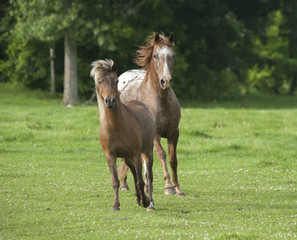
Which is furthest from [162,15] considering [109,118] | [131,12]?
[109,118]

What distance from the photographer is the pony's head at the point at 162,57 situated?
11.0 meters

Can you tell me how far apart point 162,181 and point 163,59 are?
3.49 m

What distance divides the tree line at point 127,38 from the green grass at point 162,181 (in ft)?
19.5

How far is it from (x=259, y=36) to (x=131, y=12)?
13090mm

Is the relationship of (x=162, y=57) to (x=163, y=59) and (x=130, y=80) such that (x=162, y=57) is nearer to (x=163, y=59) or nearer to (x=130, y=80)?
(x=163, y=59)

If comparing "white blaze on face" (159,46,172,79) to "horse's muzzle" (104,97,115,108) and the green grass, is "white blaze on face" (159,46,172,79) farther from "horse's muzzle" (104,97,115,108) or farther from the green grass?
the green grass

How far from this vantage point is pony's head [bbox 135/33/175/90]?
11.0 meters

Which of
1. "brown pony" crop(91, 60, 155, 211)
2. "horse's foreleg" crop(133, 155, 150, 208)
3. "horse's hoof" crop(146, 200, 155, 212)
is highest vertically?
"brown pony" crop(91, 60, 155, 211)

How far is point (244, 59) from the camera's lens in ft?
131

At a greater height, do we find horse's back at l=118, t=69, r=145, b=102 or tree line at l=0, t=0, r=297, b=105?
tree line at l=0, t=0, r=297, b=105

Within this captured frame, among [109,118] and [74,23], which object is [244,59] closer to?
[74,23]

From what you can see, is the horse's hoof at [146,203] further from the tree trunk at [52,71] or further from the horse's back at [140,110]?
the tree trunk at [52,71]

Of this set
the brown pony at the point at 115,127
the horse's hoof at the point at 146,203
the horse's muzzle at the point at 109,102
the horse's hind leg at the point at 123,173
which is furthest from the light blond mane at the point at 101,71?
the horse's hind leg at the point at 123,173

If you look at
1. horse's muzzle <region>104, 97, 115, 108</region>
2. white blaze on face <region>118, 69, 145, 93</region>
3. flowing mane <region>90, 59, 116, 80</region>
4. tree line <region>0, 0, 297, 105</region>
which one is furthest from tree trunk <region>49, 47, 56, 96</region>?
horse's muzzle <region>104, 97, 115, 108</region>
